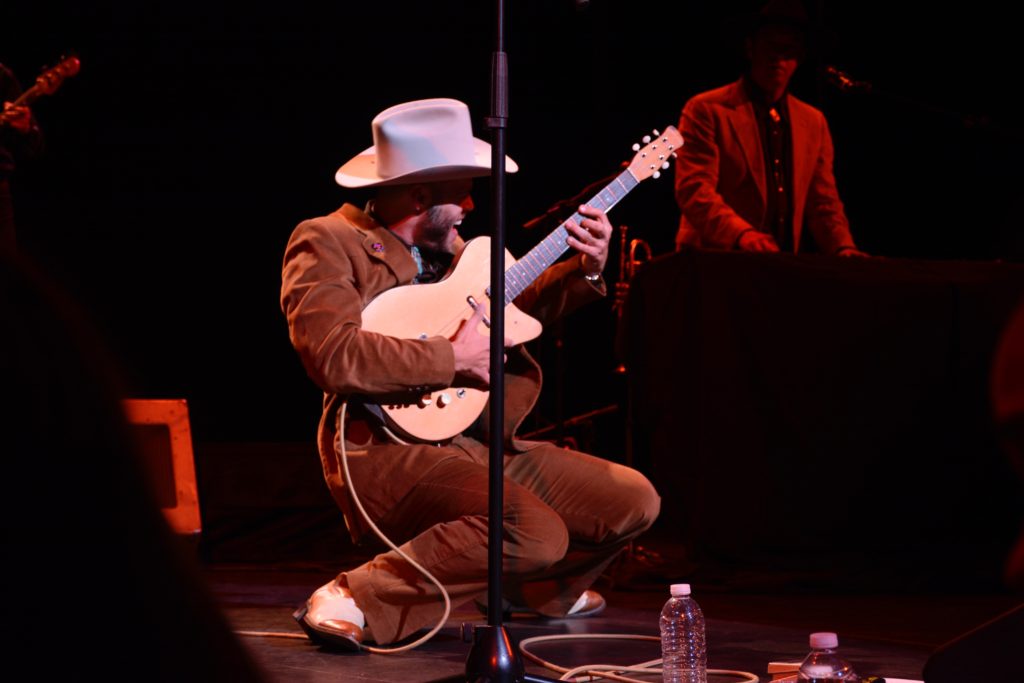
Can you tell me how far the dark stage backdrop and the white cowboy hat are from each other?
10.0 feet

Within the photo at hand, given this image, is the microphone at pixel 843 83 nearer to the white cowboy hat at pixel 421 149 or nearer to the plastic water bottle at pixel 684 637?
the white cowboy hat at pixel 421 149

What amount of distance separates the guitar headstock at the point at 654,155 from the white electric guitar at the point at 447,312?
0.07 m

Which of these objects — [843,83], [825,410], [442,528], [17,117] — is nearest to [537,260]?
[442,528]

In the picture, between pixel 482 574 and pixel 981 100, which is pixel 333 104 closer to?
pixel 981 100

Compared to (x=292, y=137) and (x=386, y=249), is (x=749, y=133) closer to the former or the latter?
(x=386, y=249)

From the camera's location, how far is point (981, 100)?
730cm

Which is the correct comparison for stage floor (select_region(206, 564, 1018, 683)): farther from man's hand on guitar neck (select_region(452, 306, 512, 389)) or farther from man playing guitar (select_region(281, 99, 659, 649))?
man's hand on guitar neck (select_region(452, 306, 512, 389))

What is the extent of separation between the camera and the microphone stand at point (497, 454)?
96.0 inches

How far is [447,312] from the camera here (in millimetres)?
3611

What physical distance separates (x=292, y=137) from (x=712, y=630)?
427 centimetres

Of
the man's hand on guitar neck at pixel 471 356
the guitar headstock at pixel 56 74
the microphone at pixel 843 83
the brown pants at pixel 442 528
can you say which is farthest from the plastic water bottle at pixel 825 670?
the guitar headstock at pixel 56 74

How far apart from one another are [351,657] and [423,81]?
14.5ft

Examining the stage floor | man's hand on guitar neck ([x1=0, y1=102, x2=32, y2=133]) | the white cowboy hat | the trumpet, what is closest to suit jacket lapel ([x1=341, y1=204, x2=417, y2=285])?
the white cowboy hat

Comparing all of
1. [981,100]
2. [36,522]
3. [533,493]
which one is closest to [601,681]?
[533,493]
